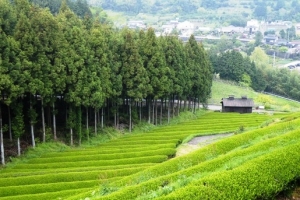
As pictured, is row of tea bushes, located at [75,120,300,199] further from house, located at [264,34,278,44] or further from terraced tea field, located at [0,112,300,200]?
house, located at [264,34,278,44]

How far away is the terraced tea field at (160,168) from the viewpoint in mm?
11555

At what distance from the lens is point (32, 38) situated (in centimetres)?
2689

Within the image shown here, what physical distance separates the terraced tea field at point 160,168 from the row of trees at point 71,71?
12.2 feet

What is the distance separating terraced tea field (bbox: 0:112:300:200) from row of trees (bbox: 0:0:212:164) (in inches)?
147

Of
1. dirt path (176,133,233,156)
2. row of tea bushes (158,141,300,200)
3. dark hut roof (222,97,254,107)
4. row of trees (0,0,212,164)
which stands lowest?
dirt path (176,133,233,156)

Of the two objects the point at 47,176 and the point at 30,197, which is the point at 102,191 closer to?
the point at 30,197

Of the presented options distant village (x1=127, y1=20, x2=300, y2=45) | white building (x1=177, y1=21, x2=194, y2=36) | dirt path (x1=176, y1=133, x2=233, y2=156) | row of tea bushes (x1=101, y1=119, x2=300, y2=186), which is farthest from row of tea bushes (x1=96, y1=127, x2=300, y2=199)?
white building (x1=177, y1=21, x2=194, y2=36)

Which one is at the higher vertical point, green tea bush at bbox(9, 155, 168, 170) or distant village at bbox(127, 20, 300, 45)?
distant village at bbox(127, 20, 300, 45)

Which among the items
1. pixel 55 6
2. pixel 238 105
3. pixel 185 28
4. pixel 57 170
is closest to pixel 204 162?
pixel 57 170

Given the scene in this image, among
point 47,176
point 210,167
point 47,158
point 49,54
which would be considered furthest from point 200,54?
point 210,167

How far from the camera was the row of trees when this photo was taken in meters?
26.2

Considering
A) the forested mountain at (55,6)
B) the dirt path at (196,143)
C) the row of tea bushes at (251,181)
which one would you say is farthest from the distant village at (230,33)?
the row of tea bushes at (251,181)

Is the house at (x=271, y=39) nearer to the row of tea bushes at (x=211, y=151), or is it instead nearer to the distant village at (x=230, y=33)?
the distant village at (x=230, y=33)

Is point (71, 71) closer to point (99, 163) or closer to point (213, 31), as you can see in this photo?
point (99, 163)
